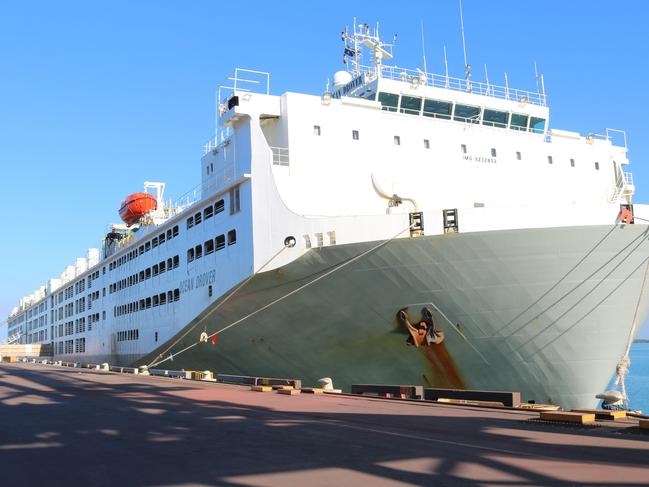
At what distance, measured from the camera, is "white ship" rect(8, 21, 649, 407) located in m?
15.1

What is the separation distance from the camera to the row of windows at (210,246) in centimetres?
2028

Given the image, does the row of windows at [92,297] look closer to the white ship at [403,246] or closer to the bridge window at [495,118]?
the white ship at [403,246]

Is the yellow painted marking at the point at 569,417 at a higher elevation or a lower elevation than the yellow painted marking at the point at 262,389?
lower

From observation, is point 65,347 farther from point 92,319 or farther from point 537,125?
point 537,125

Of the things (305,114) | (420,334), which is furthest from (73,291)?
(420,334)

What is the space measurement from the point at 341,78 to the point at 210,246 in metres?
9.17

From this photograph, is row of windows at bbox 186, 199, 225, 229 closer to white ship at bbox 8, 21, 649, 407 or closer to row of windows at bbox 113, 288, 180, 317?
white ship at bbox 8, 21, 649, 407

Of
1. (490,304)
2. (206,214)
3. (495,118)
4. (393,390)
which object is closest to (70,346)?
(206,214)

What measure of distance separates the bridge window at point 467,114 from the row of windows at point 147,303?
12.7 meters

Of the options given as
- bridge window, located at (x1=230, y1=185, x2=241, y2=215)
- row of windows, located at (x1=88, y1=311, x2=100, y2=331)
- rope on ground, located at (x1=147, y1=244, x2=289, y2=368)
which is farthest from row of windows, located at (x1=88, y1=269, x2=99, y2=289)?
bridge window, located at (x1=230, y1=185, x2=241, y2=215)

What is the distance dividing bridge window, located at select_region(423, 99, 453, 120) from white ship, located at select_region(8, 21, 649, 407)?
49 millimetres

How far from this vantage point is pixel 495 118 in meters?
23.2

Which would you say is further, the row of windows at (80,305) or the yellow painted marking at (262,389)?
the row of windows at (80,305)

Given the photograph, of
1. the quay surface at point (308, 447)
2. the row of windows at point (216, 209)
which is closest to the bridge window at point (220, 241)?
the row of windows at point (216, 209)
